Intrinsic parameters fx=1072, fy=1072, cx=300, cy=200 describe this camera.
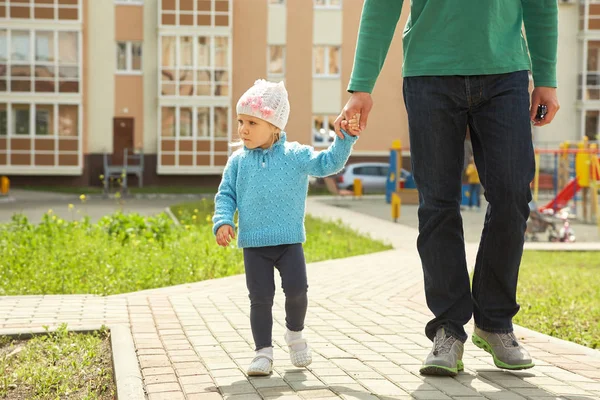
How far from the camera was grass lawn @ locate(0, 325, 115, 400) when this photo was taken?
4723mm

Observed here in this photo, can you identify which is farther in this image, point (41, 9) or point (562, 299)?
point (41, 9)

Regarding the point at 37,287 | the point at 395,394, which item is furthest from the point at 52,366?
the point at 37,287

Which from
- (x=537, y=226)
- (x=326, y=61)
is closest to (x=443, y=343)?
(x=537, y=226)

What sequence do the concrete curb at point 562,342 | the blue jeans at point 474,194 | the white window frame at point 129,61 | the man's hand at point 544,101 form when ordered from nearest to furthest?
the man's hand at point 544,101 < the concrete curb at point 562,342 < the blue jeans at point 474,194 < the white window frame at point 129,61

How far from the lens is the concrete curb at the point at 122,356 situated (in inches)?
174

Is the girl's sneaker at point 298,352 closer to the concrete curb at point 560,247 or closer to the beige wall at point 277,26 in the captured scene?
the concrete curb at point 560,247

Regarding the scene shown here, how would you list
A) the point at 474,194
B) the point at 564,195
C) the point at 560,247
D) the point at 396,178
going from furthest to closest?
the point at 396,178
the point at 474,194
the point at 564,195
the point at 560,247

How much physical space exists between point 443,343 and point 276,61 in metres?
43.0

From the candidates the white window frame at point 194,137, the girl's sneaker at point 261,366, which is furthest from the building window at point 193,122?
the girl's sneaker at point 261,366

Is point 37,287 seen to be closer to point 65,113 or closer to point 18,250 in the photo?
point 18,250

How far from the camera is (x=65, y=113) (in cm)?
4538

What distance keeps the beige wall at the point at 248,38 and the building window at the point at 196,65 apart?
0.92m

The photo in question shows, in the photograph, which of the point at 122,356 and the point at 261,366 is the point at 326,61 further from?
the point at 261,366

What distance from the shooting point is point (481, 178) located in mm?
4758
